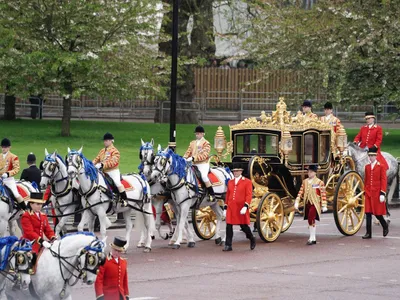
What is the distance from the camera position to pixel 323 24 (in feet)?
127

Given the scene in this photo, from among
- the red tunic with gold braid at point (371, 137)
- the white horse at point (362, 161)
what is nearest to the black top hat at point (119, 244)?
the red tunic with gold braid at point (371, 137)

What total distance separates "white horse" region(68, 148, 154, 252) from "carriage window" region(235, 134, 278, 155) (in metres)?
2.59

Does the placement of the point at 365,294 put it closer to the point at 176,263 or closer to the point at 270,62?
the point at 176,263

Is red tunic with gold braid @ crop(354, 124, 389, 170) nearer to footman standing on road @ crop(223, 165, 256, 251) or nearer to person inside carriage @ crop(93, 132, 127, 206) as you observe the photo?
footman standing on road @ crop(223, 165, 256, 251)

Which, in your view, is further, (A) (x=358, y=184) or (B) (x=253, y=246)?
(A) (x=358, y=184)

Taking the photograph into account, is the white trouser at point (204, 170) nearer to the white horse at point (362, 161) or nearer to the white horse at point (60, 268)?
the white horse at point (362, 161)

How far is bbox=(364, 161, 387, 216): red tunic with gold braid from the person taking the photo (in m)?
20.9

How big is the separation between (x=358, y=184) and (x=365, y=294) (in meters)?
7.16

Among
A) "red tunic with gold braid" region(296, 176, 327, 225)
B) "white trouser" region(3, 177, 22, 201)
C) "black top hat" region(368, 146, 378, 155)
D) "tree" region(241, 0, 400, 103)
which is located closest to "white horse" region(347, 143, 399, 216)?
"black top hat" region(368, 146, 378, 155)

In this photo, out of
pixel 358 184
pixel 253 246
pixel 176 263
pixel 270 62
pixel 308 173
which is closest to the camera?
pixel 176 263

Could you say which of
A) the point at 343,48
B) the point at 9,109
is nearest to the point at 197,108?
the point at 9,109

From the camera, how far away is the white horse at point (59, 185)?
18.0m

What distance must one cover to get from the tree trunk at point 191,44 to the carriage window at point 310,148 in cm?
2286

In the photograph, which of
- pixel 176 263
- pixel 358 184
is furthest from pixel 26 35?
pixel 176 263
